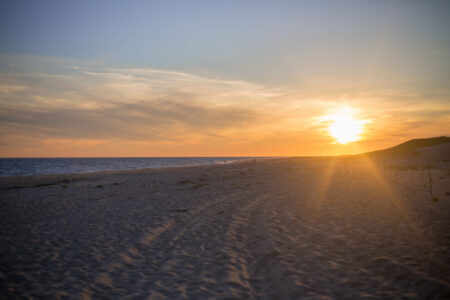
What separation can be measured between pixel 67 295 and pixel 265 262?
16.2ft

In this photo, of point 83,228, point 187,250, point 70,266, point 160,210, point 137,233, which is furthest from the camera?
point 160,210

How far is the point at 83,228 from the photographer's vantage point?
10.7 m

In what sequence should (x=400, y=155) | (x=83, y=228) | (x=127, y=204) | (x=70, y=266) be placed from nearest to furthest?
(x=70, y=266) < (x=83, y=228) < (x=127, y=204) < (x=400, y=155)

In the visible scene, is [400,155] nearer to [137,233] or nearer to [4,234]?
[137,233]

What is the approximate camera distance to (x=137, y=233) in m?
9.91

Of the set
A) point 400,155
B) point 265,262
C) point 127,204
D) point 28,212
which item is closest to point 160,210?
point 127,204

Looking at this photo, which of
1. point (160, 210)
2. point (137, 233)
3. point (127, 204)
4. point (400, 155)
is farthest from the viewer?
point (400, 155)

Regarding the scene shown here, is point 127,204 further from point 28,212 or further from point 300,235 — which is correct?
point 300,235

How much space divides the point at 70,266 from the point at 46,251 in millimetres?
1841

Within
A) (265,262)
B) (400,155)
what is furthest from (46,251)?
(400,155)

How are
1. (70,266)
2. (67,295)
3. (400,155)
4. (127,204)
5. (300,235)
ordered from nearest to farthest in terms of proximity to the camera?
(67,295) → (70,266) → (300,235) → (127,204) → (400,155)

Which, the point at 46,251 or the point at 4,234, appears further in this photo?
the point at 4,234

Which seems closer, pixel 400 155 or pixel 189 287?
pixel 189 287

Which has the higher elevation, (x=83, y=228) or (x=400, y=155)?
(x=400, y=155)
